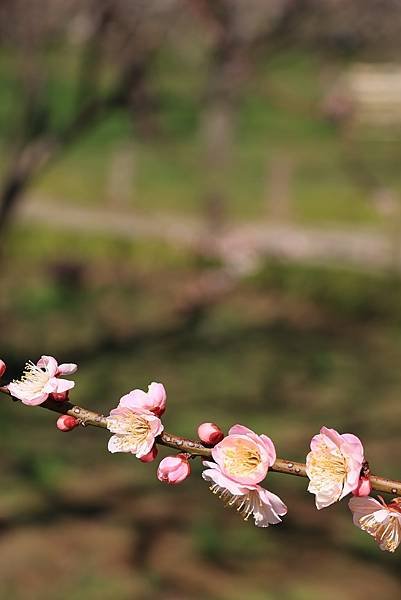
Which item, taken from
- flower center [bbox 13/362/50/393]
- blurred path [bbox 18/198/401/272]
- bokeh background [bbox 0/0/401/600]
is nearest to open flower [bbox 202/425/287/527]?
flower center [bbox 13/362/50/393]

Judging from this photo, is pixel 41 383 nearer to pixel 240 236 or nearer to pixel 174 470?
pixel 174 470

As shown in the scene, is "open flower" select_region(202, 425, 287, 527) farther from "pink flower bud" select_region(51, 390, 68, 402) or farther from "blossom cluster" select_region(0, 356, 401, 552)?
"pink flower bud" select_region(51, 390, 68, 402)

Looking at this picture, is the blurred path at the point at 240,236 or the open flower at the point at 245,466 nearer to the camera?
the open flower at the point at 245,466

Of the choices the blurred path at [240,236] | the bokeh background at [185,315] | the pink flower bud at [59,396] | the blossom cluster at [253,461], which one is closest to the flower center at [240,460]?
the blossom cluster at [253,461]

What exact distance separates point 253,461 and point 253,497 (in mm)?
51

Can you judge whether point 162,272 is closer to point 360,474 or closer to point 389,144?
point 360,474

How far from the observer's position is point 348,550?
13.8ft

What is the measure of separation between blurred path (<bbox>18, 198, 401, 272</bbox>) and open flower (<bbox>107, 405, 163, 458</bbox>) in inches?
302

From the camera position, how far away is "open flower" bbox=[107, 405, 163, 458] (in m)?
1.13

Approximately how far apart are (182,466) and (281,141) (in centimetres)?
1822

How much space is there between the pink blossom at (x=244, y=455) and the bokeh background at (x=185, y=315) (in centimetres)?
278

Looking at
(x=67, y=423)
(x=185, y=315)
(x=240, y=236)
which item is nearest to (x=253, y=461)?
(x=67, y=423)

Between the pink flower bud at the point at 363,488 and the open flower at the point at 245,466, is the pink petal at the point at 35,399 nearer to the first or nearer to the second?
the open flower at the point at 245,466

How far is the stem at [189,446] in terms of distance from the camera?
1.07 m
